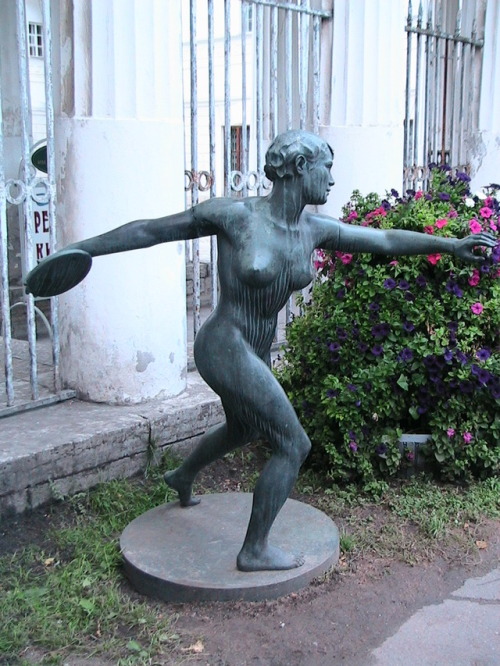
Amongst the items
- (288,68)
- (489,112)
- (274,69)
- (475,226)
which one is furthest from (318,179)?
(489,112)

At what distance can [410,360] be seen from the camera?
4.48m

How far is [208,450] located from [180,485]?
33cm

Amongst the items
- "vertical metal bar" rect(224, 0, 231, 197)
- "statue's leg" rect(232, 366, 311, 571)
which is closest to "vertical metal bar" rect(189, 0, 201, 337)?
"vertical metal bar" rect(224, 0, 231, 197)

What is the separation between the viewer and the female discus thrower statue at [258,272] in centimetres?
325

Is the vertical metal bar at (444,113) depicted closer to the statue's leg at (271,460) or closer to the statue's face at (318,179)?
the statue's face at (318,179)

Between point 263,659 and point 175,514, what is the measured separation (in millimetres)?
1042

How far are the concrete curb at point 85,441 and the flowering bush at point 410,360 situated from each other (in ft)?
2.47

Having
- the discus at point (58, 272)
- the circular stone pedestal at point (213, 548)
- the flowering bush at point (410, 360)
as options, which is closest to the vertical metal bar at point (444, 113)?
the flowering bush at point (410, 360)

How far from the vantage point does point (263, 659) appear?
3121 mm

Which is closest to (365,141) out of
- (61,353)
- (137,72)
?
(137,72)

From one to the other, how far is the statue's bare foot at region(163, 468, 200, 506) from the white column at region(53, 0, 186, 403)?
42.6 inches

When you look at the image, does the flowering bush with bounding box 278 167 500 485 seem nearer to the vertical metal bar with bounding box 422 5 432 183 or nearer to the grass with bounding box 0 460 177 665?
the grass with bounding box 0 460 177 665

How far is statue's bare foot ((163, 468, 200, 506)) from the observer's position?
13.1 feet

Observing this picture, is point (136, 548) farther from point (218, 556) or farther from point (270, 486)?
point (270, 486)
